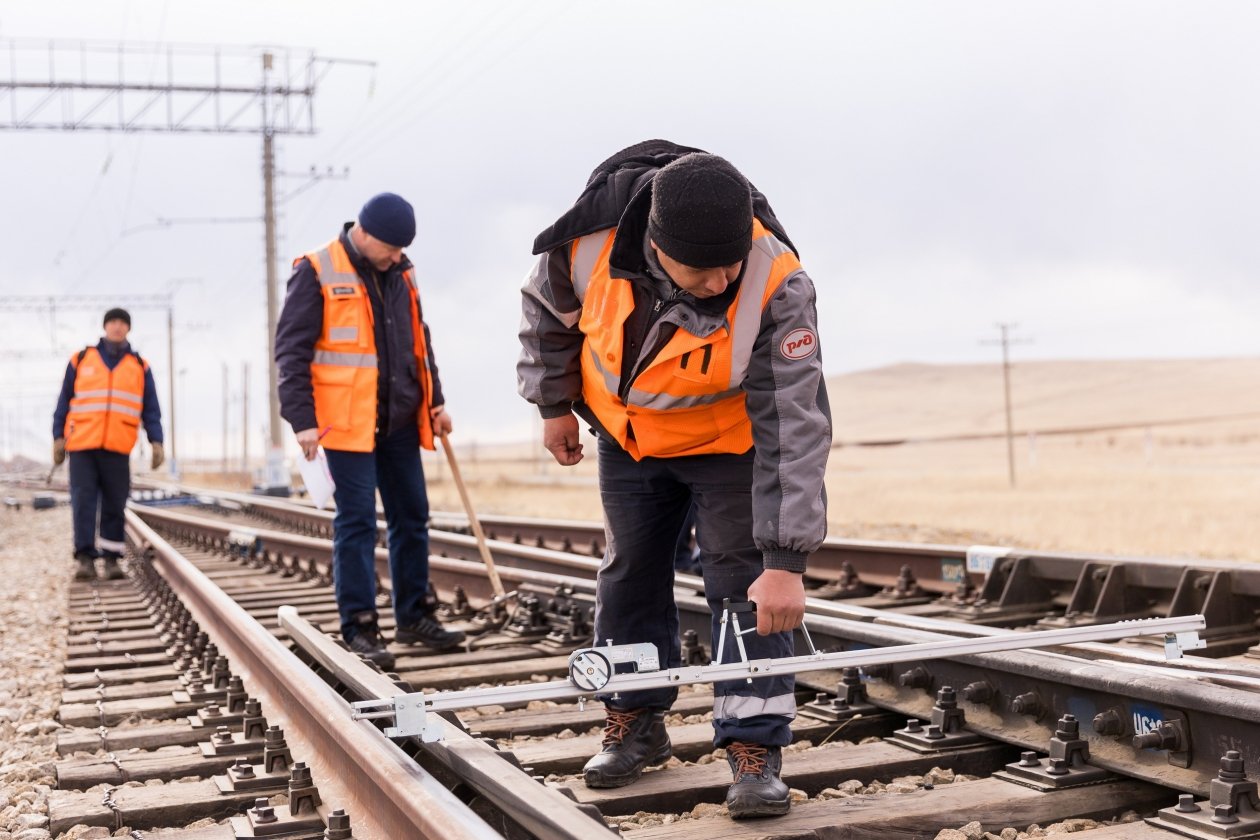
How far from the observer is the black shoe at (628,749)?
343 centimetres

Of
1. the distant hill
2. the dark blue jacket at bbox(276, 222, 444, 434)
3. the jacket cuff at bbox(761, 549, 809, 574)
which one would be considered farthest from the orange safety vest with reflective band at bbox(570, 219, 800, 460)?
the distant hill

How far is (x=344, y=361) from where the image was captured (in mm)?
5566

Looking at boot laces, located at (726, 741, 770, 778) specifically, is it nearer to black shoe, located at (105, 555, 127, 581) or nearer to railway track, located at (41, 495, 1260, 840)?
railway track, located at (41, 495, 1260, 840)

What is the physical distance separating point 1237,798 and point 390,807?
→ 1837 mm

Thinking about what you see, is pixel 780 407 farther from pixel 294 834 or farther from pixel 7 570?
pixel 7 570

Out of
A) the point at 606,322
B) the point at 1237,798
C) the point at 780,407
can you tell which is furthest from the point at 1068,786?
the point at 606,322

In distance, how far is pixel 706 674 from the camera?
3082mm

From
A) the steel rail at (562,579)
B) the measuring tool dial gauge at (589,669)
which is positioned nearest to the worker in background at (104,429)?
the steel rail at (562,579)

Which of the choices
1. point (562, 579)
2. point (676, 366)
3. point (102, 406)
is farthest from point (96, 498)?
point (676, 366)

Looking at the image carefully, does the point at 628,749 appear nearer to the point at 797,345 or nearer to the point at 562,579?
the point at 797,345

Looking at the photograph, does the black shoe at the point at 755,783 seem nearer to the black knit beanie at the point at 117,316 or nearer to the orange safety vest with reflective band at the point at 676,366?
the orange safety vest with reflective band at the point at 676,366

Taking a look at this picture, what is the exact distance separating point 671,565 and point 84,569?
26.4ft

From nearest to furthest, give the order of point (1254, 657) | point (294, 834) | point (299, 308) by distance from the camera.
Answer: point (294, 834) → point (1254, 657) → point (299, 308)

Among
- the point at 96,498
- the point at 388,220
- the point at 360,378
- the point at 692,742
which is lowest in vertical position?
the point at 692,742
